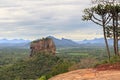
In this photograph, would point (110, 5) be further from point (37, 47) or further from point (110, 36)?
point (37, 47)

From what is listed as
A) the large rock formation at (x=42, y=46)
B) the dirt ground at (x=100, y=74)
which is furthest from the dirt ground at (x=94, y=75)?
the large rock formation at (x=42, y=46)

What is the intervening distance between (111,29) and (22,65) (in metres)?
88.1

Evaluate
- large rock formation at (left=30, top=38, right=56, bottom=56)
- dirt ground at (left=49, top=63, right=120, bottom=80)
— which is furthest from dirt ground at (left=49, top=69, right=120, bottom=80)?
large rock formation at (left=30, top=38, right=56, bottom=56)

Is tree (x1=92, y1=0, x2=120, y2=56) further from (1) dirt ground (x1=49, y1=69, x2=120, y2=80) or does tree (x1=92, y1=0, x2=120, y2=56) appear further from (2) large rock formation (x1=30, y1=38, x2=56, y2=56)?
(2) large rock formation (x1=30, y1=38, x2=56, y2=56)

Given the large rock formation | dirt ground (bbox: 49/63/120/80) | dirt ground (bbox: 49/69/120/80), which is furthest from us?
the large rock formation

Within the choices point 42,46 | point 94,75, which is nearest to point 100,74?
point 94,75

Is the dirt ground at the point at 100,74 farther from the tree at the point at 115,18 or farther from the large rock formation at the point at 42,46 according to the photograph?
the large rock formation at the point at 42,46

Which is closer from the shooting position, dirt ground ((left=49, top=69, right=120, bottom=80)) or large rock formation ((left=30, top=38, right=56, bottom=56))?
dirt ground ((left=49, top=69, right=120, bottom=80))

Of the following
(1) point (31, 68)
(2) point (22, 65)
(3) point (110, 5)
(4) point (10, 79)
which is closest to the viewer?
(3) point (110, 5)

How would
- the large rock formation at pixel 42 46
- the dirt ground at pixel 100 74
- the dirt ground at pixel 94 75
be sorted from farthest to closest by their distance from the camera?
the large rock formation at pixel 42 46 → the dirt ground at pixel 100 74 → the dirt ground at pixel 94 75

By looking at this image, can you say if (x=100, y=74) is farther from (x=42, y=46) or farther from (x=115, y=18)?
(x=42, y=46)

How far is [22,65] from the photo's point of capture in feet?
390

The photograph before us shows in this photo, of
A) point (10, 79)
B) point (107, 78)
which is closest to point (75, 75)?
point (107, 78)

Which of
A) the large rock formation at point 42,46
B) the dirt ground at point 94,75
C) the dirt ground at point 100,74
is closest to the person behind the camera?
the dirt ground at point 94,75
